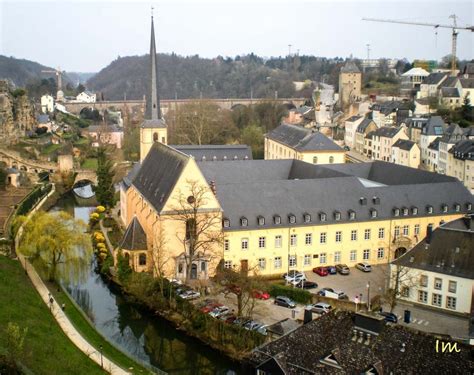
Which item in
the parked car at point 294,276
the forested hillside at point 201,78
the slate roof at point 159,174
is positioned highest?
the forested hillside at point 201,78

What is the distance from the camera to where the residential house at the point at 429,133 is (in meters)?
68.1

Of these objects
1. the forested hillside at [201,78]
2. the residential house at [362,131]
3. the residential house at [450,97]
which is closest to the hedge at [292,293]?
the residential house at [362,131]

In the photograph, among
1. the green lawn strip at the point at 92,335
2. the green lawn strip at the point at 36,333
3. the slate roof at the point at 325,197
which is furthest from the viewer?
the slate roof at the point at 325,197

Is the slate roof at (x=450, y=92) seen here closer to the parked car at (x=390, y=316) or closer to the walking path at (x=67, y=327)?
the parked car at (x=390, y=316)

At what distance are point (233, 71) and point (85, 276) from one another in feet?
445

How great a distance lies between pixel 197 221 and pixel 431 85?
2496 inches

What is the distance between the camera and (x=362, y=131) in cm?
8131

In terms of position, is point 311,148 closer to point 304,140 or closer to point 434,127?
point 304,140

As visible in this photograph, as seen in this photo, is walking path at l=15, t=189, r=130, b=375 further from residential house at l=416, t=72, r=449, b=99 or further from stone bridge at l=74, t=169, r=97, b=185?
residential house at l=416, t=72, r=449, b=99

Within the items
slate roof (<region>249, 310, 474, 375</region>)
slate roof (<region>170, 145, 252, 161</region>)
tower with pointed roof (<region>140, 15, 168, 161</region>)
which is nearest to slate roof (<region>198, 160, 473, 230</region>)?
tower with pointed roof (<region>140, 15, 168, 161</region>)

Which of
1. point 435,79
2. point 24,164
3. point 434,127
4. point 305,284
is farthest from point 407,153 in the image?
point 24,164

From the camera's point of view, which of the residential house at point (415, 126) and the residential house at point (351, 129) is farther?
the residential house at point (351, 129)

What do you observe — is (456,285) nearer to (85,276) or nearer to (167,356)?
(167,356)

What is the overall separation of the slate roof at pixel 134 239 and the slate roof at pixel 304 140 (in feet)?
81.8
